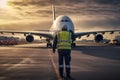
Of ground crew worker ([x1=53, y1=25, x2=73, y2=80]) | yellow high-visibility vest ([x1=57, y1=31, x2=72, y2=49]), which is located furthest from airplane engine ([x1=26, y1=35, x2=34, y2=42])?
yellow high-visibility vest ([x1=57, y1=31, x2=72, y2=49])

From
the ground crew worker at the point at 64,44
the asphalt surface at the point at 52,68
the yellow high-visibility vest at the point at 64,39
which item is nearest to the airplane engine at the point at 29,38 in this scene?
the asphalt surface at the point at 52,68

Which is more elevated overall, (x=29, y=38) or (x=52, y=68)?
(x=29, y=38)

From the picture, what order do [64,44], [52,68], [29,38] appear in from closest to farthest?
[64,44], [52,68], [29,38]

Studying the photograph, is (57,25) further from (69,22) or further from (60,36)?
(60,36)

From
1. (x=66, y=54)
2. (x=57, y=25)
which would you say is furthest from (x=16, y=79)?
(x=57, y=25)

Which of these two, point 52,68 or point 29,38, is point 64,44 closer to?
point 52,68

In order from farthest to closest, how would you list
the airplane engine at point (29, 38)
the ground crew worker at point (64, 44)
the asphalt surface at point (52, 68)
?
the airplane engine at point (29, 38)
the ground crew worker at point (64, 44)
the asphalt surface at point (52, 68)

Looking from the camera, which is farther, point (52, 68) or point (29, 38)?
point (29, 38)

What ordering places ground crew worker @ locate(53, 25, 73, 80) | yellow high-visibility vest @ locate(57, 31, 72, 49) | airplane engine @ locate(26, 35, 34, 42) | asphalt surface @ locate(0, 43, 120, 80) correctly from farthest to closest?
1. airplane engine @ locate(26, 35, 34, 42)
2. yellow high-visibility vest @ locate(57, 31, 72, 49)
3. ground crew worker @ locate(53, 25, 73, 80)
4. asphalt surface @ locate(0, 43, 120, 80)

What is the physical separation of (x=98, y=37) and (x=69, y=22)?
10796 mm

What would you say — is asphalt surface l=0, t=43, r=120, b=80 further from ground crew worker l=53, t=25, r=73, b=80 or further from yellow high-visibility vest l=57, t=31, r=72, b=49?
yellow high-visibility vest l=57, t=31, r=72, b=49

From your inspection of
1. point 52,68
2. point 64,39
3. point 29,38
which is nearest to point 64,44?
point 64,39

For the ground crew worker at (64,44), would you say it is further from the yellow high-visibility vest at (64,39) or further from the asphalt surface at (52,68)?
the asphalt surface at (52,68)

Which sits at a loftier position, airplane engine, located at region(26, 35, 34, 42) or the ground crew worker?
the ground crew worker
